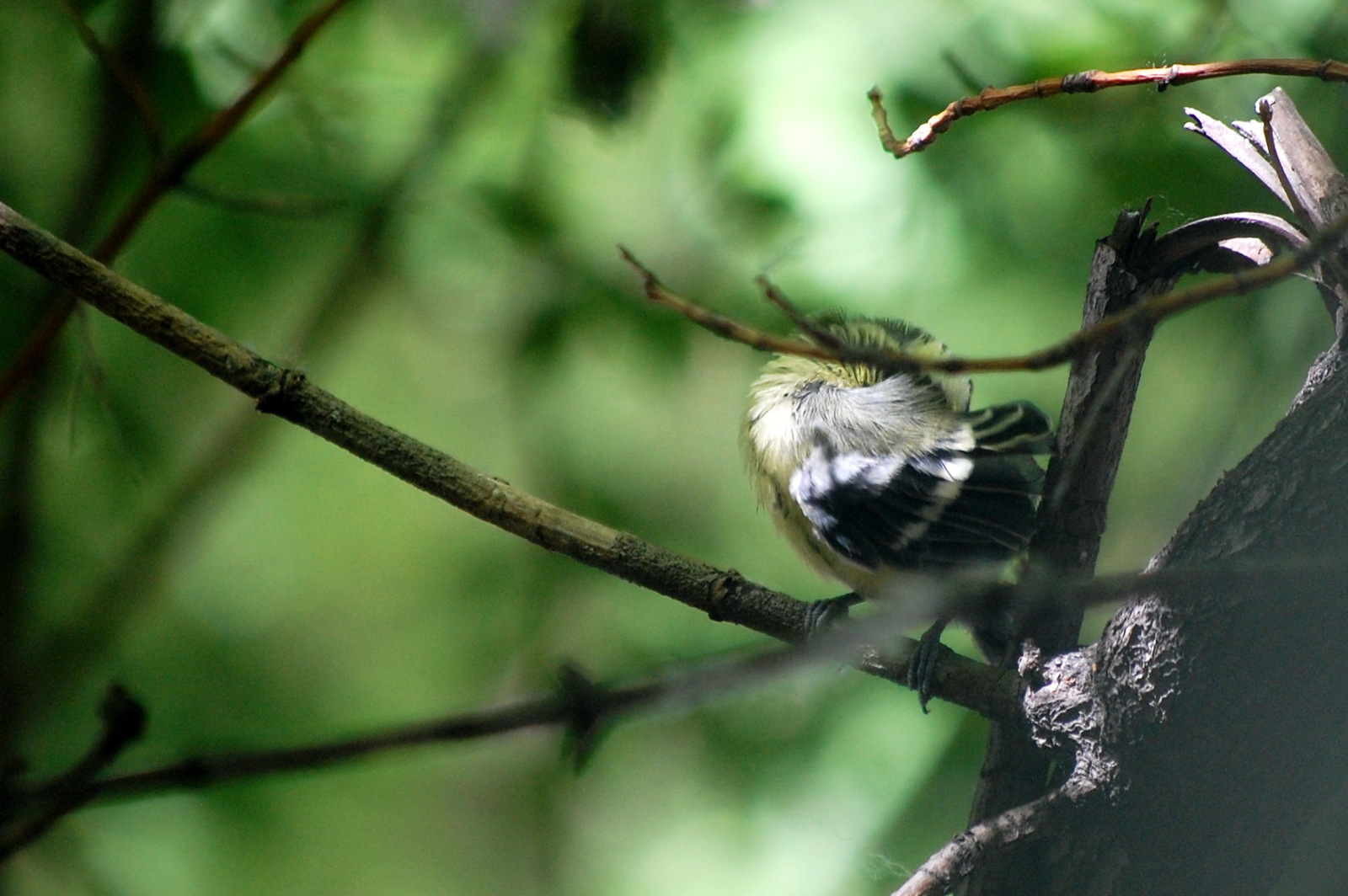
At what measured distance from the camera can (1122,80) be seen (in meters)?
0.43

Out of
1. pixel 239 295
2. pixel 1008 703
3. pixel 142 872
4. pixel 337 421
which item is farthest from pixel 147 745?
pixel 1008 703

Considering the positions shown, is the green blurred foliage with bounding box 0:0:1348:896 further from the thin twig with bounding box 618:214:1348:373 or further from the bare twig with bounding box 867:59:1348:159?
the thin twig with bounding box 618:214:1348:373

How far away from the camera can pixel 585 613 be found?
2.47ft

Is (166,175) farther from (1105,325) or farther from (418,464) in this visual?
(1105,325)

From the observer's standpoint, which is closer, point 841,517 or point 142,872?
point 841,517

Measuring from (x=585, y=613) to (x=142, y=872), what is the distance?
14.4 inches

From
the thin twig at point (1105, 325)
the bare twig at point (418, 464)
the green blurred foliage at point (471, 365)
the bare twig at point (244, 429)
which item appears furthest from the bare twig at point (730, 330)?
the bare twig at point (244, 429)

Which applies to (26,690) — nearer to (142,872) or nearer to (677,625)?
(142,872)

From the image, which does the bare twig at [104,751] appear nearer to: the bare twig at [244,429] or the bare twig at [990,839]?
the bare twig at [990,839]

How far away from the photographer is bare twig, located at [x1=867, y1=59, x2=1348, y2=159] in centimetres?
41

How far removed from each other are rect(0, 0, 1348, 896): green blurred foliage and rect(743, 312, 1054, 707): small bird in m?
0.15

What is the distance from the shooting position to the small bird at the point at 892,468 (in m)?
0.43

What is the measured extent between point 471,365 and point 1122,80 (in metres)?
0.57

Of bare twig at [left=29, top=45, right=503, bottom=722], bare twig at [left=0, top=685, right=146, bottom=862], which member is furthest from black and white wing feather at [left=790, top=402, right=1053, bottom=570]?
bare twig at [left=29, top=45, right=503, bottom=722]
